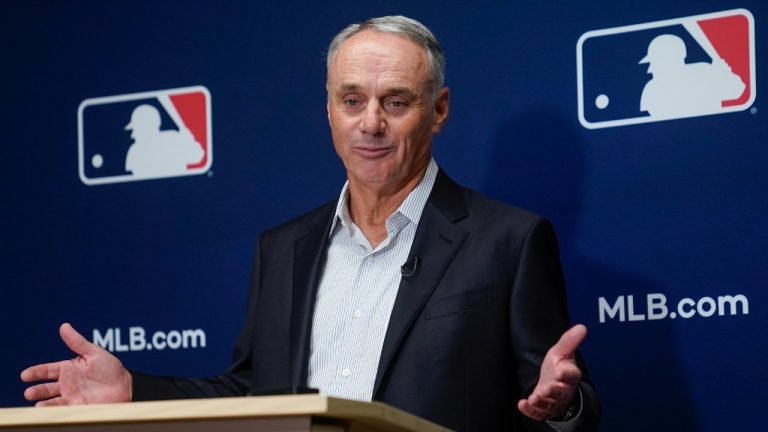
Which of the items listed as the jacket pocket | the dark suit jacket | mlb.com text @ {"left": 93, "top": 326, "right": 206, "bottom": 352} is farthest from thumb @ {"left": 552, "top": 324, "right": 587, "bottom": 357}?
mlb.com text @ {"left": 93, "top": 326, "right": 206, "bottom": 352}

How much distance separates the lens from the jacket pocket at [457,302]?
2.69 m

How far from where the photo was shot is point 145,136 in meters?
3.86

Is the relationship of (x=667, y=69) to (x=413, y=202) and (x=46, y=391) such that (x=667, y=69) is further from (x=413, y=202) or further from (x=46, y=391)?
(x=46, y=391)

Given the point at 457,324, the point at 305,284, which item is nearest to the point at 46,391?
the point at 305,284

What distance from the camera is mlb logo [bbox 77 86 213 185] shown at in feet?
12.5

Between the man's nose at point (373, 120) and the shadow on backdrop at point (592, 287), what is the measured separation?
21.9 inches

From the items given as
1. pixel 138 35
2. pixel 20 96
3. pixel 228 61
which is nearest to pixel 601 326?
pixel 228 61

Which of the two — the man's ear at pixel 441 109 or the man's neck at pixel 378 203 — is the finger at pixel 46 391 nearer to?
the man's neck at pixel 378 203

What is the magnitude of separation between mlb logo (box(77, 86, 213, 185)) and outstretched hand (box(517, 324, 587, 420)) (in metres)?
1.86

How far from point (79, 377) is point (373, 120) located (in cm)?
94

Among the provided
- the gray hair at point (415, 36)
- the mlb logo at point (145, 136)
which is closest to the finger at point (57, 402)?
the gray hair at point (415, 36)

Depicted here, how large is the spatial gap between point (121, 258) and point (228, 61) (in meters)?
0.71

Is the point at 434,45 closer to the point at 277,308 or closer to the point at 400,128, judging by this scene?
the point at 400,128

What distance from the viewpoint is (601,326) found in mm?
3154
